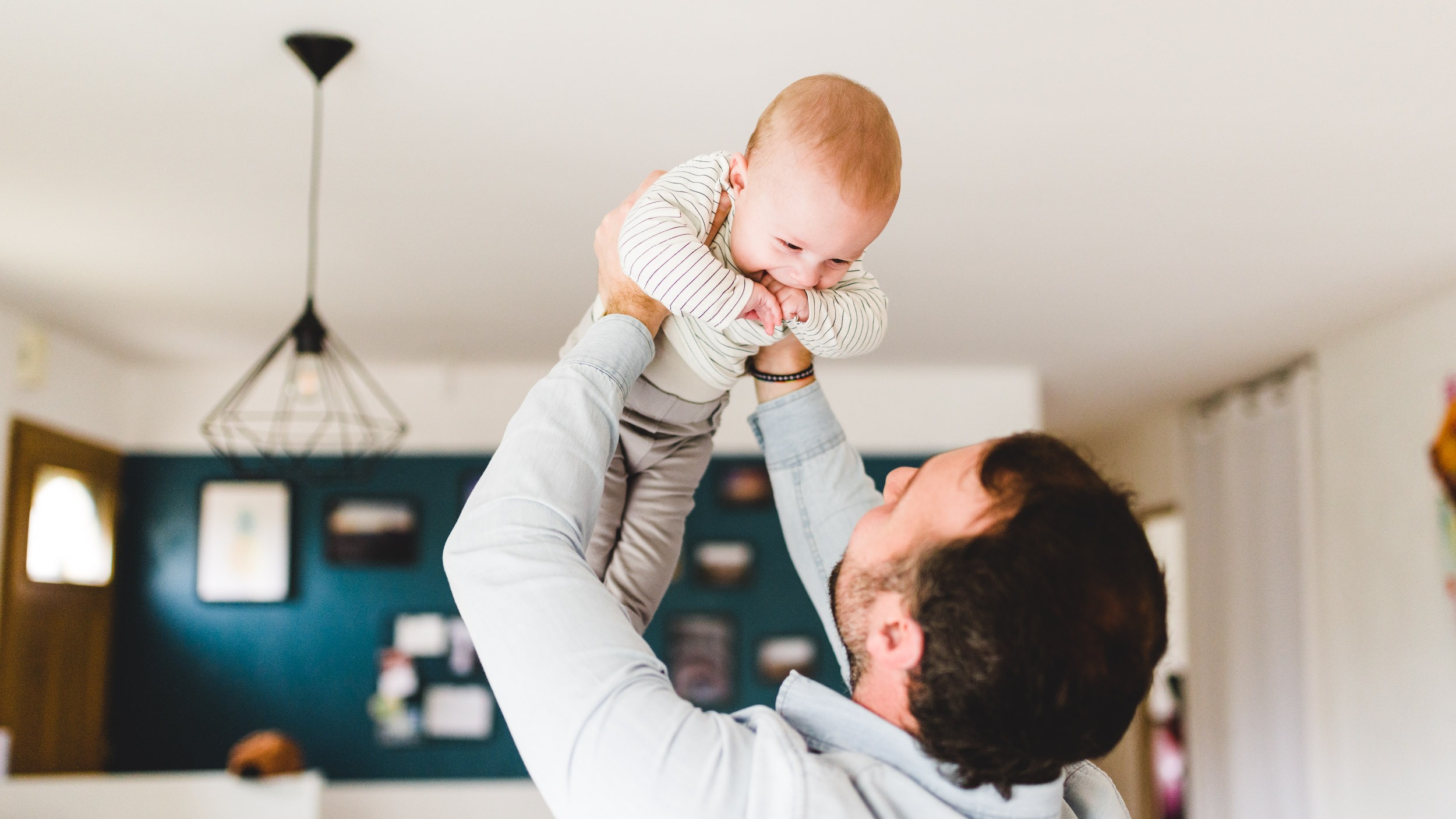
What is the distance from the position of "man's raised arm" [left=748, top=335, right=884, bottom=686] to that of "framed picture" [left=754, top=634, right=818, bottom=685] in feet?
13.0

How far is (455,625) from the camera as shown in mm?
5051

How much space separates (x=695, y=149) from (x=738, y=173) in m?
1.51

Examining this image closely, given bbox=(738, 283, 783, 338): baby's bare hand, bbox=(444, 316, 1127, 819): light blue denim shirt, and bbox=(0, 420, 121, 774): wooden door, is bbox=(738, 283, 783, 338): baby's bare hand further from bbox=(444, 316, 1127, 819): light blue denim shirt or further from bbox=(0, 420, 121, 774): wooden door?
bbox=(0, 420, 121, 774): wooden door

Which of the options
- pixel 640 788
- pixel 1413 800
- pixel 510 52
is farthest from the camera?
pixel 1413 800

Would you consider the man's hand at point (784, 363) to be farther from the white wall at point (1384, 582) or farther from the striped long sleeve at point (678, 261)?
the white wall at point (1384, 582)

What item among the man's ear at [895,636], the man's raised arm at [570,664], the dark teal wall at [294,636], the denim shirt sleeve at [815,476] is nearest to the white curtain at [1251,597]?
the dark teal wall at [294,636]

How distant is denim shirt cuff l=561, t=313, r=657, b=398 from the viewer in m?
0.97

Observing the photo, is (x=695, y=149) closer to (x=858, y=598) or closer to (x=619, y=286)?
(x=619, y=286)

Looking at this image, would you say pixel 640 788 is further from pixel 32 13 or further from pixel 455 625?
pixel 455 625

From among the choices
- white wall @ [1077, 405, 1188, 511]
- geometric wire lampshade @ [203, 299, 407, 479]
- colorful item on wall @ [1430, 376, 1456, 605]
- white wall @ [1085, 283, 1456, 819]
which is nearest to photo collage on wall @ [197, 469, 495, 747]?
geometric wire lampshade @ [203, 299, 407, 479]

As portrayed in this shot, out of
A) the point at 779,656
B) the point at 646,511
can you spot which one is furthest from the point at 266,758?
the point at 646,511

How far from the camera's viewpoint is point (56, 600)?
448cm

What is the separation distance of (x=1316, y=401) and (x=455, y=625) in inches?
156

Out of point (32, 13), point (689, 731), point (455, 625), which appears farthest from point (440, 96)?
point (455, 625)
